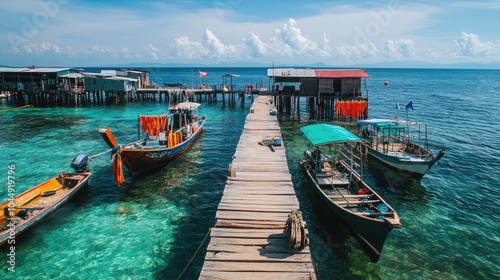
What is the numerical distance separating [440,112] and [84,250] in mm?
55481

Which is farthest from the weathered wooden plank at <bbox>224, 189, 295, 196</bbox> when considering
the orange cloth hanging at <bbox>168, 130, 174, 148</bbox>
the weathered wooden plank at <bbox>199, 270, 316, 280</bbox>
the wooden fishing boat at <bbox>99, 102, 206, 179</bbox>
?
the orange cloth hanging at <bbox>168, 130, 174, 148</bbox>

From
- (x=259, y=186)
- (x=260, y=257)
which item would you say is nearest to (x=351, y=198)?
(x=259, y=186)

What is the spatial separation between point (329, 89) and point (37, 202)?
1354 inches

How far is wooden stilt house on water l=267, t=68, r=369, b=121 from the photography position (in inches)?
1567

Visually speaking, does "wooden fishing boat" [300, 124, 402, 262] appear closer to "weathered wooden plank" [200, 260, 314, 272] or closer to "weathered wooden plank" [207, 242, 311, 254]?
"weathered wooden plank" [207, 242, 311, 254]

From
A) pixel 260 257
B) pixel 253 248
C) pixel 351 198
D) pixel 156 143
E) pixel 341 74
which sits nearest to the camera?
pixel 260 257

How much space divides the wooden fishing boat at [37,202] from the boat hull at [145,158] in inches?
101

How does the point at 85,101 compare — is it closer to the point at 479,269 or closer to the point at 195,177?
the point at 195,177

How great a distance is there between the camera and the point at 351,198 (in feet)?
52.5

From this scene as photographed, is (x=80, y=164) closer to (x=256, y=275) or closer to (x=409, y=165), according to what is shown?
(x=256, y=275)

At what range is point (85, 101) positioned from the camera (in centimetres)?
5434

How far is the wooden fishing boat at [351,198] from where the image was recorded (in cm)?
1266

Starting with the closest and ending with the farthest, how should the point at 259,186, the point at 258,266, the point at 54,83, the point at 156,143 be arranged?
the point at 258,266 < the point at 259,186 < the point at 156,143 < the point at 54,83

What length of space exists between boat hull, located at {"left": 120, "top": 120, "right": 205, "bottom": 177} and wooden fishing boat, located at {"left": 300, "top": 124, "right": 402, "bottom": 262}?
10032 millimetres
